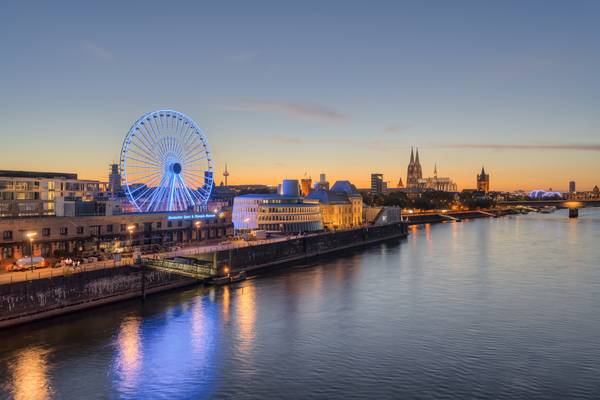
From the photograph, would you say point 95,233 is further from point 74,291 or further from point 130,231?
point 74,291

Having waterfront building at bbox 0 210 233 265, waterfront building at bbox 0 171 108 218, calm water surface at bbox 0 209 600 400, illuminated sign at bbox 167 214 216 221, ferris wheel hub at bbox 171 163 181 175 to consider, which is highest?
ferris wheel hub at bbox 171 163 181 175

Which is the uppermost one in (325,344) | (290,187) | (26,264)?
(290,187)

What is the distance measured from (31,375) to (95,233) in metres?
32.6

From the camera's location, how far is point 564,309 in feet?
138

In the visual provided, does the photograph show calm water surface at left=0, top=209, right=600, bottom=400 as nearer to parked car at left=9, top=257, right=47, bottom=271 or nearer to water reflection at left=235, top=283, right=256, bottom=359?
water reflection at left=235, top=283, right=256, bottom=359

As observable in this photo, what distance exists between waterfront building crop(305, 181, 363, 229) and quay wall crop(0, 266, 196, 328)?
64297 mm

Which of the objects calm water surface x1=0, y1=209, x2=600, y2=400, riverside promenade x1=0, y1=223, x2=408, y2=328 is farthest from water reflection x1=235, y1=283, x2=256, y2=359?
riverside promenade x1=0, y1=223, x2=408, y2=328

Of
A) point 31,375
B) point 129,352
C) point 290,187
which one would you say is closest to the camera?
point 31,375

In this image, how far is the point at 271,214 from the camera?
90.9m

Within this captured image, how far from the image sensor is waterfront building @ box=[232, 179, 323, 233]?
8950 cm

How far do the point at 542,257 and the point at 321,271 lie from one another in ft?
112

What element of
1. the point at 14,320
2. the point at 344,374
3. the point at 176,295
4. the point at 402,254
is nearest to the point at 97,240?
the point at 176,295

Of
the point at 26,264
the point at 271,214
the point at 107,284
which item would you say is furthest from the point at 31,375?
the point at 271,214

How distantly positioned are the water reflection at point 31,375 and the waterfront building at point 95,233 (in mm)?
20415
